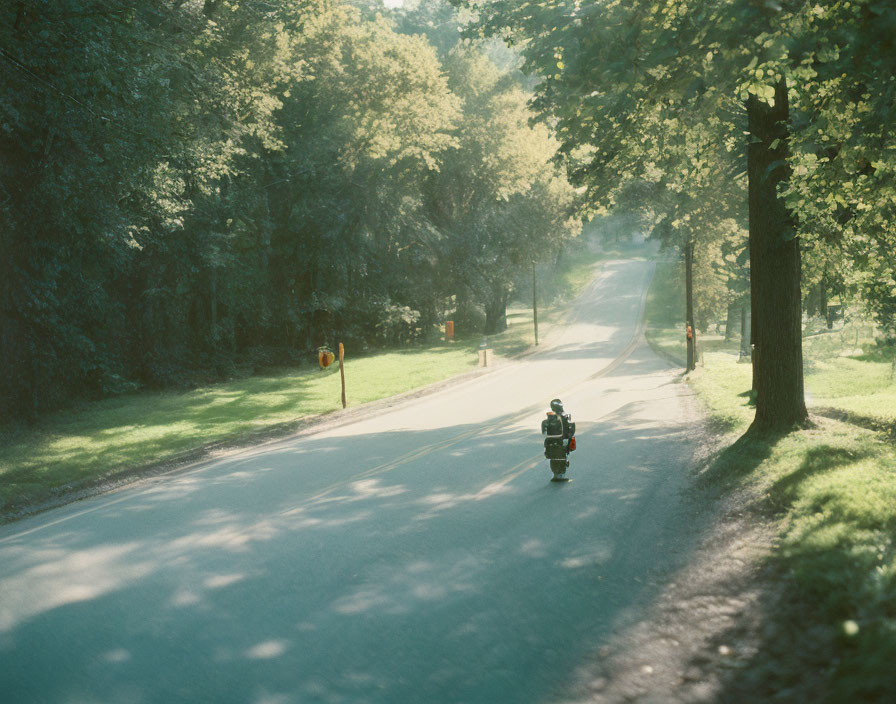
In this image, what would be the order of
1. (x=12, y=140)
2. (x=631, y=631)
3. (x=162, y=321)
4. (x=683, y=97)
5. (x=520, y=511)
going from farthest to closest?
(x=162, y=321)
(x=12, y=140)
(x=683, y=97)
(x=520, y=511)
(x=631, y=631)

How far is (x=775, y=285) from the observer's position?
10.8 meters

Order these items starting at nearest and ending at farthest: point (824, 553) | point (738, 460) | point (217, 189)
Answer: point (824, 553), point (738, 460), point (217, 189)

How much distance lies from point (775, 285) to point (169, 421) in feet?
45.6

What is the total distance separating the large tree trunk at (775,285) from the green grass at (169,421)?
10068 millimetres

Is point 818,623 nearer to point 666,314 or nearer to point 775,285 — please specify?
point 775,285

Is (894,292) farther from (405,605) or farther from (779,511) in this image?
(405,605)

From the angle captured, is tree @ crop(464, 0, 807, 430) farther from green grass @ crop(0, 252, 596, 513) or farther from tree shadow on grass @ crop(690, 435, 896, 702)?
green grass @ crop(0, 252, 596, 513)

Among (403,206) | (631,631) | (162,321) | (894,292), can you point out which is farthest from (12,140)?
(403,206)

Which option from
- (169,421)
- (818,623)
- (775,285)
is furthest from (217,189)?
(818,623)

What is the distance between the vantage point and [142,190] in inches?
687

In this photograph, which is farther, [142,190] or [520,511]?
[142,190]

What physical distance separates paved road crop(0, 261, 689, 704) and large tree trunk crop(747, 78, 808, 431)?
1739 millimetres

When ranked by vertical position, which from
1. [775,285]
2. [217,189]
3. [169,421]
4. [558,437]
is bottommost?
[169,421]

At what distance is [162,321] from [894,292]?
22.6 metres
